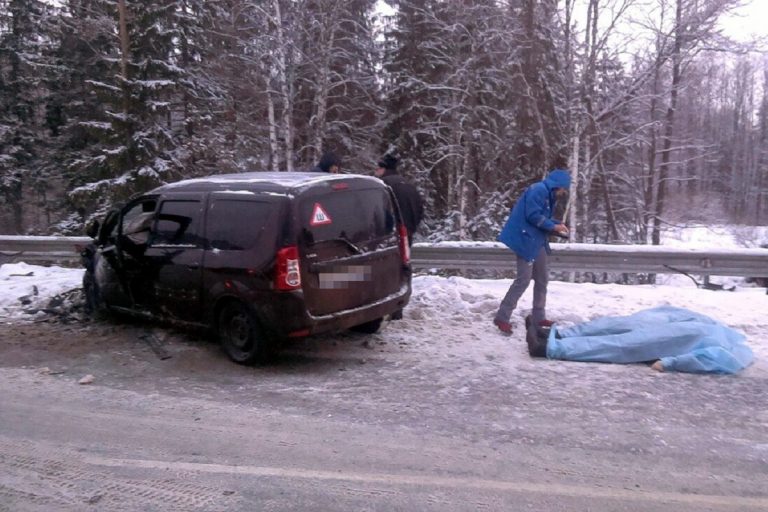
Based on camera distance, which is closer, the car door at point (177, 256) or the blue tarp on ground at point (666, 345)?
the blue tarp on ground at point (666, 345)

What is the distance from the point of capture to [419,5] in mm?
23828

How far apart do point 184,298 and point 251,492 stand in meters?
3.12

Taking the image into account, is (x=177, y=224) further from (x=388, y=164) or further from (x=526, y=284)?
(x=526, y=284)

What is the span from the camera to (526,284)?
7.23 meters

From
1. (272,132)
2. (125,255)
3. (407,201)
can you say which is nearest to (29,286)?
(125,255)

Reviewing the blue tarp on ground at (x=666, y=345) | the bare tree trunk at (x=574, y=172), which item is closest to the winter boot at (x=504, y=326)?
the blue tarp on ground at (x=666, y=345)

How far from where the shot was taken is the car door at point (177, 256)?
6367mm

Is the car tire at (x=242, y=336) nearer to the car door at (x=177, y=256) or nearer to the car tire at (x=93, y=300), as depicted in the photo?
the car door at (x=177, y=256)

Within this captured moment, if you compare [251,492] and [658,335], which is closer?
[251,492]

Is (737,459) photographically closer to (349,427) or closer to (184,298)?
(349,427)

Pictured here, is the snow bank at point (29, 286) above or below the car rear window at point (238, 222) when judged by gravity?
below

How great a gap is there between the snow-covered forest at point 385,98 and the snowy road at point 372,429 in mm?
12219

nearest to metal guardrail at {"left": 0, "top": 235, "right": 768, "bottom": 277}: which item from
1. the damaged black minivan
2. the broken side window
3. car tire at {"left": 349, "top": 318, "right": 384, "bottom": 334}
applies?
car tire at {"left": 349, "top": 318, "right": 384, "bottom": 334}

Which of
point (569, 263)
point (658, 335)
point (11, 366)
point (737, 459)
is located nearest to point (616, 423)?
point (737, 459)
